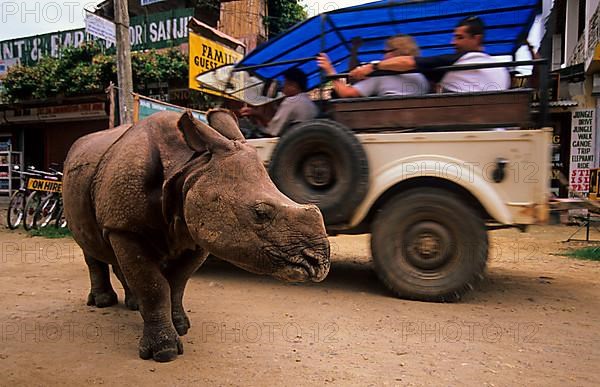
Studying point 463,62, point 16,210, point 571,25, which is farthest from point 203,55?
point 571,25

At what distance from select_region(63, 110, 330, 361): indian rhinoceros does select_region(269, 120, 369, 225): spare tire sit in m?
1.89

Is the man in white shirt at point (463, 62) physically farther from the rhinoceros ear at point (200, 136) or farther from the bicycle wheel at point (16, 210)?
the bicycle wheel at point (16, 210)

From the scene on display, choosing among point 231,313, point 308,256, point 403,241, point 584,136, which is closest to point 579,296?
point 403,241

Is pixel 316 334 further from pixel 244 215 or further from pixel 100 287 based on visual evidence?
pixel 100 287

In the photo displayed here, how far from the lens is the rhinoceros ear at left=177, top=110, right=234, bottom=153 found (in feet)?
9.40

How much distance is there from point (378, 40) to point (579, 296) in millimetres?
3818

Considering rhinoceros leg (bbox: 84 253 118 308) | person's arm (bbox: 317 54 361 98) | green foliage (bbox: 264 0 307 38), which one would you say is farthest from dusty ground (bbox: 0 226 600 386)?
green foliage (bbox: 264 0 307 38)

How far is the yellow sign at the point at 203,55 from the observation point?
9.16 m

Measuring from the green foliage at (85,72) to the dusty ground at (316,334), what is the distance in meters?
7.01

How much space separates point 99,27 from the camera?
7859mm

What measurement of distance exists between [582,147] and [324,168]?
9.39m

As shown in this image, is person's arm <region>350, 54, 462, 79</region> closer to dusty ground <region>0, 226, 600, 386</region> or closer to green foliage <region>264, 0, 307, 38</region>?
dusty ground <region>0, 226, 600, 386</region>

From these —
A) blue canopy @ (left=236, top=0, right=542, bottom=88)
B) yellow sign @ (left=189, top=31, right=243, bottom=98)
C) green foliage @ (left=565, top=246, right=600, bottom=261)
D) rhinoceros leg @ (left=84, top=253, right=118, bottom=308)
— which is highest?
yellow sign @ (left=189, top=31, right=243, bottom=98)

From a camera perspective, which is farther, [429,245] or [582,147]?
[582,147]
